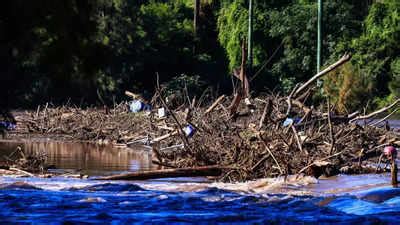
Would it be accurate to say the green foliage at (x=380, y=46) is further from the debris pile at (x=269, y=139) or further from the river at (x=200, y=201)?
the river at (x=200, y=201)

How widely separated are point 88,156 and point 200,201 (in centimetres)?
1006

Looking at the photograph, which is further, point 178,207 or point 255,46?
point 255,46

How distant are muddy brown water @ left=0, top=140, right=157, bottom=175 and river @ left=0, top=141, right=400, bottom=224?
133 inches

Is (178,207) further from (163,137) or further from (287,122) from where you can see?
(163,137)

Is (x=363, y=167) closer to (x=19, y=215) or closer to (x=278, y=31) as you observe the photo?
(x=19, y=215)

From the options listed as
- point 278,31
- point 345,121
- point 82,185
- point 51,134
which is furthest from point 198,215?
point 278,31

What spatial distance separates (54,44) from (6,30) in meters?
0.59

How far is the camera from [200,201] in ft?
47.8

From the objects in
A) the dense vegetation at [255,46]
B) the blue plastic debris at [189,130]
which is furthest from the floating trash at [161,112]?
the dense vegetation at [255,46]

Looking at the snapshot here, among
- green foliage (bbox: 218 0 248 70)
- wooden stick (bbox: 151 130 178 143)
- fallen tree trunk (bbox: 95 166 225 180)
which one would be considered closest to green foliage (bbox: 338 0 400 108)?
green foliage (bbox: 218 0 248 70)

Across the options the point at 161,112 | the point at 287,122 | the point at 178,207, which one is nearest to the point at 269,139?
the point at 287,122

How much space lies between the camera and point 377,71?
145 feet

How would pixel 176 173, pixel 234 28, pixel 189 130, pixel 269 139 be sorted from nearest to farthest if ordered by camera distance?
pixel 176 173 → pixel 269 139 → pixel 189 130 → pixel 234 28

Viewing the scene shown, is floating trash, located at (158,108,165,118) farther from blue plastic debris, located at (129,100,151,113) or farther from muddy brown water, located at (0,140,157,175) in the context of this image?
blue plastic debris, located at (129,100,151,113)
